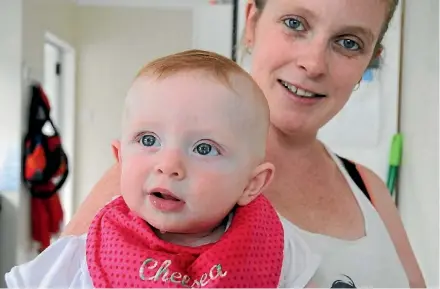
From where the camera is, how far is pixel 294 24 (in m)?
0.65

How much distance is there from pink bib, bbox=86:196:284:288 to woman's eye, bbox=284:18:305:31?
23 cm

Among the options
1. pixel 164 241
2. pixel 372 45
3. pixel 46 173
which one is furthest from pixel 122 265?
pixel 46 173

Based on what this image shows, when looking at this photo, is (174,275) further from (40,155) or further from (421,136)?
(40,155)

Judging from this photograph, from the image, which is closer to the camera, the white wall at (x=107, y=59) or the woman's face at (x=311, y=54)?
the woman's face at (x=311, y=54)

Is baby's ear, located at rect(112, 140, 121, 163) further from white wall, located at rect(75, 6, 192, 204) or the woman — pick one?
white wall, located at rect(75, 6, 192, 204)

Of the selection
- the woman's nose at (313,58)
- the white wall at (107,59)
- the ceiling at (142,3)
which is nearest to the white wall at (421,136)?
the woman's nose at (313,58)

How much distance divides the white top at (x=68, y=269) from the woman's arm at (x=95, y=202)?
0.05m

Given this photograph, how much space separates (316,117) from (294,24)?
0.11 meters

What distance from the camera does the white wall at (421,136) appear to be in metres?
1.49

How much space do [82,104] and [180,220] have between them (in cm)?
333

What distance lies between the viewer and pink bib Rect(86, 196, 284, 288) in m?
0.47

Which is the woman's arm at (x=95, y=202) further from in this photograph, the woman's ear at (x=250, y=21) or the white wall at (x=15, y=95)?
the white wall at (x=15, y=95)

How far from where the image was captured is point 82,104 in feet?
12.0

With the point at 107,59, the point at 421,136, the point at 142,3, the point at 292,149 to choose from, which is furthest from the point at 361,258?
the point at 107,59
